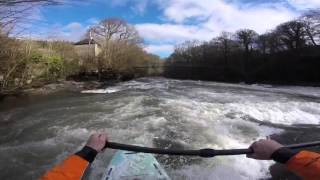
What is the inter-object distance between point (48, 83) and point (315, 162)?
24.2 m

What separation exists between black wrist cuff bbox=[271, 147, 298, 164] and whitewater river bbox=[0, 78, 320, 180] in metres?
5.33

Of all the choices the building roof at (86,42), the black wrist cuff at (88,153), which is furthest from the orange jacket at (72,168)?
the building roof at (86,42)

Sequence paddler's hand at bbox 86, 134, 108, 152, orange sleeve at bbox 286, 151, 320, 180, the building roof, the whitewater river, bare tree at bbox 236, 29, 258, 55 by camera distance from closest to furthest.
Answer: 1. orange sleeve at bbox 286, 151, 320, 180
2. paddler's hand at bbox 86, 134, 108, 152
3. the whitewater river
4. bare tree at bbox 236, 29, 258, 55
5. the building roof

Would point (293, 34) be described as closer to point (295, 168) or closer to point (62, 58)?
point (62, 58)

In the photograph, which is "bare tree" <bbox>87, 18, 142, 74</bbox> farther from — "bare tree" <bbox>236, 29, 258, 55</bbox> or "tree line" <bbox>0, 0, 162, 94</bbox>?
"bare tree" <bbox>236, 29, 258, 55</bbox>

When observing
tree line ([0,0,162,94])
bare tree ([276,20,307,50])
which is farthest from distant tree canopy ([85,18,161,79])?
bare tree ([276,20,307,50])

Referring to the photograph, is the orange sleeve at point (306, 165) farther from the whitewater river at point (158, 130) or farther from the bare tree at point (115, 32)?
the bare tree at point (115, 32)

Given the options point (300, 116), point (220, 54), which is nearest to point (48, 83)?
point (300, 116)

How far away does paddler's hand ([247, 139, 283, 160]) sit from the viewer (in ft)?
6.29

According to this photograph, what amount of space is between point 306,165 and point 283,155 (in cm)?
14

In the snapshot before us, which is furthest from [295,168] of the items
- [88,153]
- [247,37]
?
[247,37]

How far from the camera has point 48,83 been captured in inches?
972

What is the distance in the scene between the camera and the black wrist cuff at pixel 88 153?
191cm

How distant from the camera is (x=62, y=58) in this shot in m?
28.9
